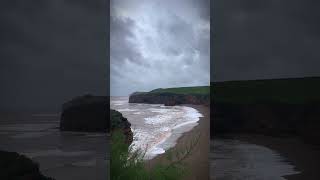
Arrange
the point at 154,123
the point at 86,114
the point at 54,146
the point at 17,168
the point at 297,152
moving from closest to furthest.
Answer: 1. the point at 17,168
2. the point at 54,146
3. the point at 86,114
4. the point at 297,152
5. the point at 154,123

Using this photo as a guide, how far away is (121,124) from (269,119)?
1628 mm

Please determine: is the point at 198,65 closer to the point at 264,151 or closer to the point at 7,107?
the point at 264,151

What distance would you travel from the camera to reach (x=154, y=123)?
14.5 ft

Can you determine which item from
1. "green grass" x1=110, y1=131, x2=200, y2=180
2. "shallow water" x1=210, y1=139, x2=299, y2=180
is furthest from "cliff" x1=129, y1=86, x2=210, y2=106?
"shallow water" x1=210, y1=139, x2=299, y2=180

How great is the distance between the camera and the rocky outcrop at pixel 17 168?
2.68 metres

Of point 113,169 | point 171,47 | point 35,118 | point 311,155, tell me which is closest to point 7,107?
point 35,118

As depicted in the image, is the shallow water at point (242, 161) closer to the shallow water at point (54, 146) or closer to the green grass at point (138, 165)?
the green grass at point (138, 165)

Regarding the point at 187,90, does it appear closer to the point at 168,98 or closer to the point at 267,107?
the point at 168,98

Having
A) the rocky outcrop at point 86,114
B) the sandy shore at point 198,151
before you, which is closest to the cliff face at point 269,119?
the sandy shore at point 198,151

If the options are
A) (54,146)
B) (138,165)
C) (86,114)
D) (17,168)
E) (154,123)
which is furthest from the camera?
(154,123)

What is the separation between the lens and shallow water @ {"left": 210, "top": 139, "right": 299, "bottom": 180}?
355 centimetres

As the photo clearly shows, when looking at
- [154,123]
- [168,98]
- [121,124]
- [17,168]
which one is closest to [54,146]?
[17,168]

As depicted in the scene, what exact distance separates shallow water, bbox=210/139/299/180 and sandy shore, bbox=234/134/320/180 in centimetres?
5

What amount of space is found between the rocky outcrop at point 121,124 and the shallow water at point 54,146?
1.02m
